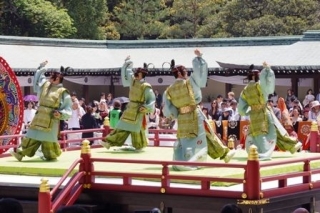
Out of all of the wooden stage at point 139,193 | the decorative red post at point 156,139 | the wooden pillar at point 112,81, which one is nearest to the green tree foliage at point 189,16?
the wooden pillar at point 112,81

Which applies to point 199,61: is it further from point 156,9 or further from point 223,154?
point 156,9

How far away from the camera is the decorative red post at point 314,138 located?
1767 cm

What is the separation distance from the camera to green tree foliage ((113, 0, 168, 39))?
4825cm

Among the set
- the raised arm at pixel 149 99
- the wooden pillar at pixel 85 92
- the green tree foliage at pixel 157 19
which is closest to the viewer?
the raised arm at pixel 149 99

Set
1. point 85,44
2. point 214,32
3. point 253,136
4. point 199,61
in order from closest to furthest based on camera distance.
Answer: point 199,61
point 253,136
point 85,44
point 214,32

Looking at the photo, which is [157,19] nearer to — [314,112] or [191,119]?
[314,112]

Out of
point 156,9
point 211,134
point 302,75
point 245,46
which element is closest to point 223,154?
point 211,134

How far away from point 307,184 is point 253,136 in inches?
111

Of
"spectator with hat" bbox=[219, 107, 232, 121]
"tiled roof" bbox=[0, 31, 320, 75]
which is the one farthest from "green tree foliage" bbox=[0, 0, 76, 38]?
"spectator with hat" bbox=[219, 107, 232, 121]

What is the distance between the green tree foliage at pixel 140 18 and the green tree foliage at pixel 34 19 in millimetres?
5984

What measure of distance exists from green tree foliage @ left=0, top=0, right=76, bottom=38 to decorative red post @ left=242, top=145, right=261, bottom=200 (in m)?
30.9

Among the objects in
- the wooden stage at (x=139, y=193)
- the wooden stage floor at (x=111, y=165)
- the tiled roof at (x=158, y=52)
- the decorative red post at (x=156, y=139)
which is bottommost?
the wooden stage at (x=139, y=193)

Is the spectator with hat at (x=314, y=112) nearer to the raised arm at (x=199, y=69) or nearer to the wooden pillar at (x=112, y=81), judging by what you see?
the raised arm at (x=199, y=69)

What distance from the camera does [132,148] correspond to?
1773cm
